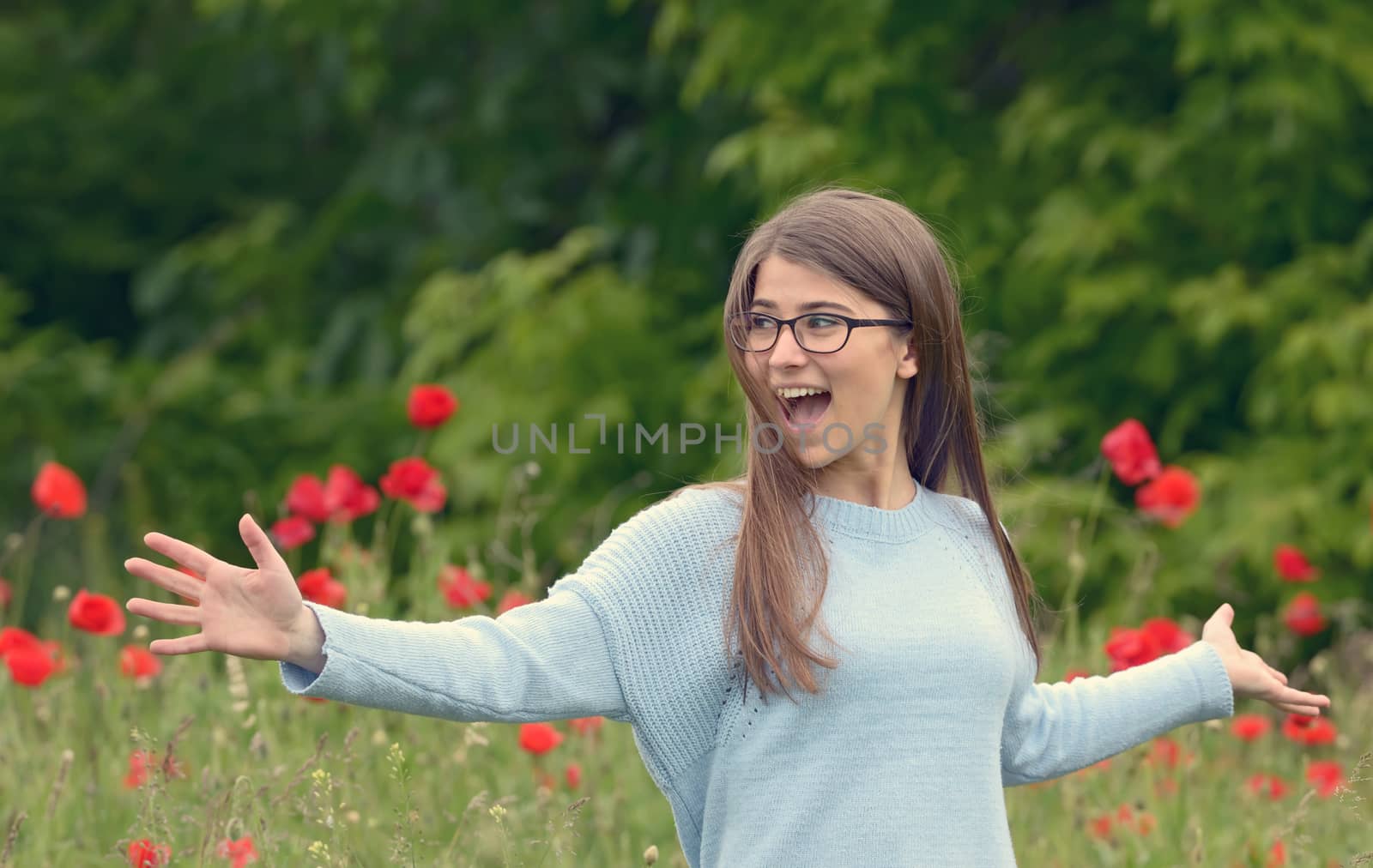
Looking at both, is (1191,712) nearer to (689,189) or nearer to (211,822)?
(211,822)

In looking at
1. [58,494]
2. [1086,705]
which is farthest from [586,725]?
[1086,705]

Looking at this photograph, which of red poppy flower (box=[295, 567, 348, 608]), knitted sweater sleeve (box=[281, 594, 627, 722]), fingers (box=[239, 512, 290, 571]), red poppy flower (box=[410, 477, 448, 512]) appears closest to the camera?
fingers (box=[239, 512, 290, 571])

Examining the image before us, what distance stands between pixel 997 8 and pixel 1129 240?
47.4 inches

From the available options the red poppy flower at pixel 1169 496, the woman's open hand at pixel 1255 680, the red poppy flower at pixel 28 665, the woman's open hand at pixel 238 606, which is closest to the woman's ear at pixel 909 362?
the woman's open hand at pixel 1255 680

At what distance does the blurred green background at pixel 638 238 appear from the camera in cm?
545

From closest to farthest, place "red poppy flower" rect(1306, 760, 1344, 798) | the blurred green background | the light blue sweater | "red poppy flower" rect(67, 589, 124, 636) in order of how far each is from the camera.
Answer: the light blue sweater
"red poppy flower" rect(67, 589, 124, 636)
"red poppy flower" rect(1306, 760, 1344, 798)
the blurred green background

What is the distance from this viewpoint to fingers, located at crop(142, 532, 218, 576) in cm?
149

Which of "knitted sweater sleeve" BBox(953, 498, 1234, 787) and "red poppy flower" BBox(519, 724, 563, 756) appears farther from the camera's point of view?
"red poppy flower" BBox(519, 724, 563, 756)

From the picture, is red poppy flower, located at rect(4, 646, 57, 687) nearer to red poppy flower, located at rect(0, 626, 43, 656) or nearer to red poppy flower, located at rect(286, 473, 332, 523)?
red poppy flower, located at rect(0, 626, 43, 656)

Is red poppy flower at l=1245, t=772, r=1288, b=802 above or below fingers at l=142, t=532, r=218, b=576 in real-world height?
below

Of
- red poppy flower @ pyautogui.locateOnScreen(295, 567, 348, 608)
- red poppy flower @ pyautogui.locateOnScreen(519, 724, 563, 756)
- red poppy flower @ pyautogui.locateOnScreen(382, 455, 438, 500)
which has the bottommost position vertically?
red poppy flower @ pyautogui.locateOnScreen(519, 724, 563, 756)

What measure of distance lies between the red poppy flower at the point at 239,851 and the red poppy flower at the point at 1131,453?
5.67 feet

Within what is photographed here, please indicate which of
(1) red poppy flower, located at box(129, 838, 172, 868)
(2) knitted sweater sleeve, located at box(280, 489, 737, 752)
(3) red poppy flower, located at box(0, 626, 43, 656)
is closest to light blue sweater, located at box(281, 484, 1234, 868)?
(2) knitted sweater sleeve, located at box(280, 489, 737, 752)

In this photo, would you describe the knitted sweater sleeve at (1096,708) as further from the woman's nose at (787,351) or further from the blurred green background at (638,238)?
the blurred green background at (638,238)
